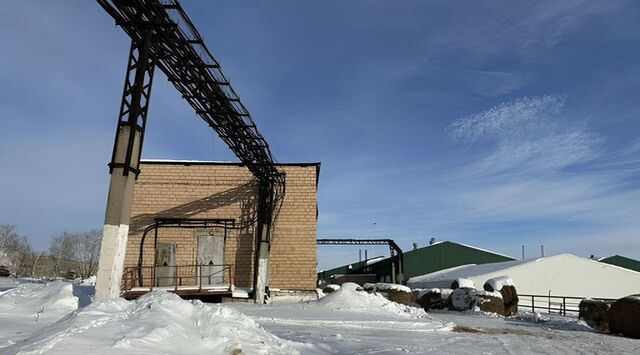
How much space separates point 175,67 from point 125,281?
10498mm

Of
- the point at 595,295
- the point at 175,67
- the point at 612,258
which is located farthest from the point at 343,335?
the point at 612,258

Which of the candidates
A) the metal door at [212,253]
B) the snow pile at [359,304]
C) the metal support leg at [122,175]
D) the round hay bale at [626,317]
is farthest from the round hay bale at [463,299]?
the metal support leg at [122,175]

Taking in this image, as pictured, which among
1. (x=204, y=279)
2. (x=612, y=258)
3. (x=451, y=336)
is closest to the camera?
(x=451, y=336)

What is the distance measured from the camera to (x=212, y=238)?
2431 cm

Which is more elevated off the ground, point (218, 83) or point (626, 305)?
point (218, 83)

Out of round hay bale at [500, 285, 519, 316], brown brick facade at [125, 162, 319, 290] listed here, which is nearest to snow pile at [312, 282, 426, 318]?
brown brick facade at [125, 162, 319, 290]

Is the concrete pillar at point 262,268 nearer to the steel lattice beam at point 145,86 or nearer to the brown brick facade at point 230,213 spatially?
the brown brick facade at point 230,213

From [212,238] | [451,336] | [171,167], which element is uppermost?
[171,167]

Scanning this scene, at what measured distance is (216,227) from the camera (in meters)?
24.3

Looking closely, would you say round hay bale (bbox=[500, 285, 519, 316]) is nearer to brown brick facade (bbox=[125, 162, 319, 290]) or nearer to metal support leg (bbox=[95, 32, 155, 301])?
brown brick facade (bbox=[125, 162, 319, 290])

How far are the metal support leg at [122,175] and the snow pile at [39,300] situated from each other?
739 millimetres

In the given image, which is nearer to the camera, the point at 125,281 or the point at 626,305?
the point at 626,305

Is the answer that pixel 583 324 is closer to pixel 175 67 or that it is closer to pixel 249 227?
pixel 249 227

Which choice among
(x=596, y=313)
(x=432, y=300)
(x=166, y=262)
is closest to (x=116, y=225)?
(x=166, y=262)
